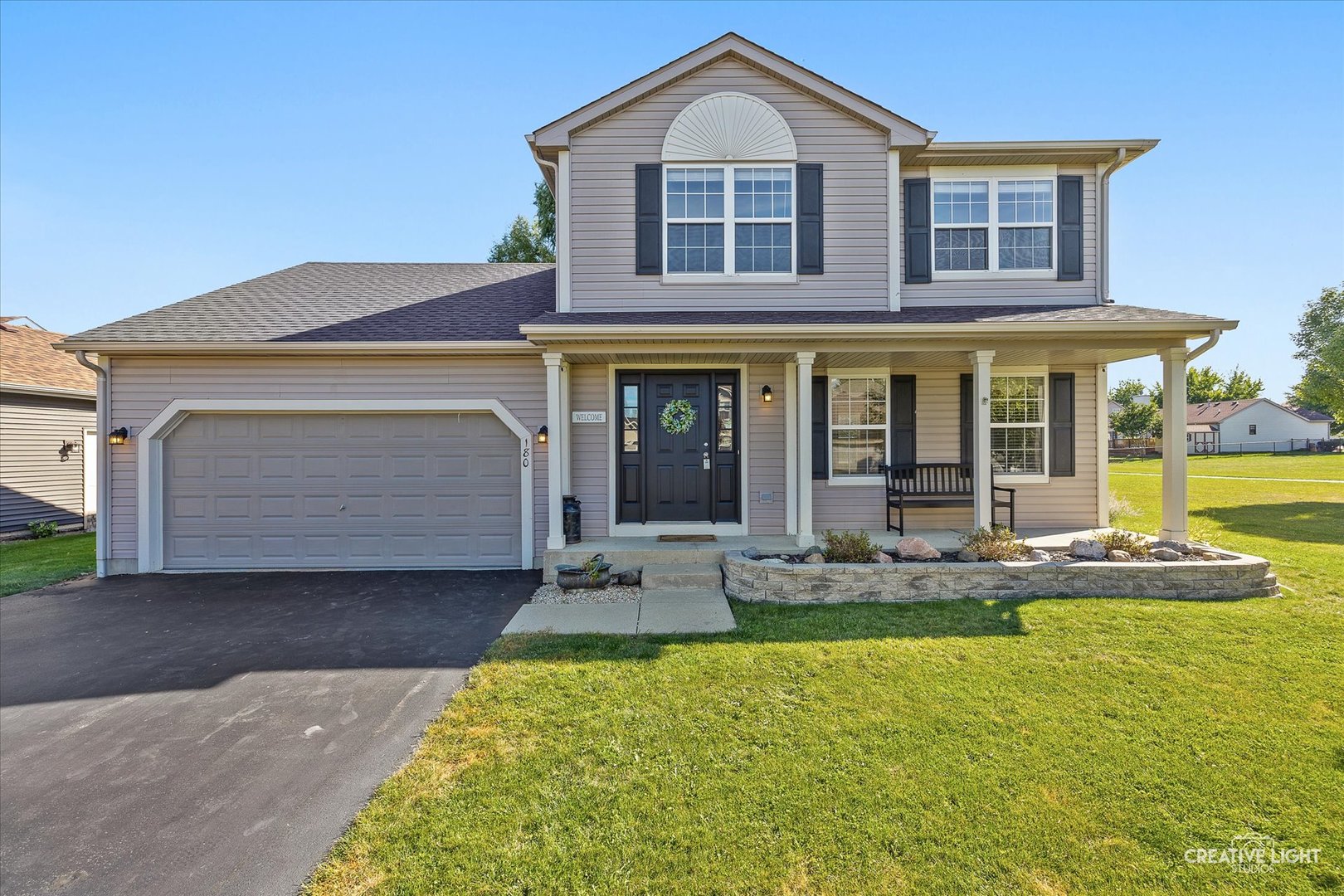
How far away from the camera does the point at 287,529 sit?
22.7ft

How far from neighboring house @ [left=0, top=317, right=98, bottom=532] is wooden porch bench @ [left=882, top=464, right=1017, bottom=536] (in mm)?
15128

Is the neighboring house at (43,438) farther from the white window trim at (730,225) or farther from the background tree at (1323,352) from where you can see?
the background tree at (1323,352)

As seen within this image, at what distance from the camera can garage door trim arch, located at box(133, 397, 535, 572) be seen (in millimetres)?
6766

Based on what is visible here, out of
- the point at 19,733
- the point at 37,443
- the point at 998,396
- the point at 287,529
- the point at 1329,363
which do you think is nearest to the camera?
the point at 19,733

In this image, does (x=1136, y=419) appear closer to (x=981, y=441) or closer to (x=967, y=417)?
(x=967, y=417)

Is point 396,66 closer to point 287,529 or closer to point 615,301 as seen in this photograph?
point 615,301

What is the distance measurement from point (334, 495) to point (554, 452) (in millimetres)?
3192

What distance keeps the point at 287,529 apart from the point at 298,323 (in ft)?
9.00

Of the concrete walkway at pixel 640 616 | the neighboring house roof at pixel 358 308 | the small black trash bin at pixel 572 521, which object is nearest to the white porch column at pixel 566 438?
the small black trash bin at pixel 572 521

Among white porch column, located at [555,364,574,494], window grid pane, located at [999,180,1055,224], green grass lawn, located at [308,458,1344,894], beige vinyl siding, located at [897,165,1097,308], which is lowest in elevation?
green grass lawn, located at [308,458,1344,894]

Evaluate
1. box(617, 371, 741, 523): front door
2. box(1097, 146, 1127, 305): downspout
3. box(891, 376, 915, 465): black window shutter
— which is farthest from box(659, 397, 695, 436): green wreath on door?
box(1097, 146, 1127, 305): downspout

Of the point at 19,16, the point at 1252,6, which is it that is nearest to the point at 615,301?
the point at 19,16

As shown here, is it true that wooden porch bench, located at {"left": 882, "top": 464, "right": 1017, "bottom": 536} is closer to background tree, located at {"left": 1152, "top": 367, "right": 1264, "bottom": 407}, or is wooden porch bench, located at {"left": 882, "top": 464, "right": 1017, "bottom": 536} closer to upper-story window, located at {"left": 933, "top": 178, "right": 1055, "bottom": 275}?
upper-story window, located at {"left": 933, "top": 178, "right": 1055, "bottom": 275}

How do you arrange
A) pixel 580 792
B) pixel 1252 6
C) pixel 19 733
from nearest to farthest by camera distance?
1. pixel 580 792
2. pixel 19 733
3. pixel 1252 6
